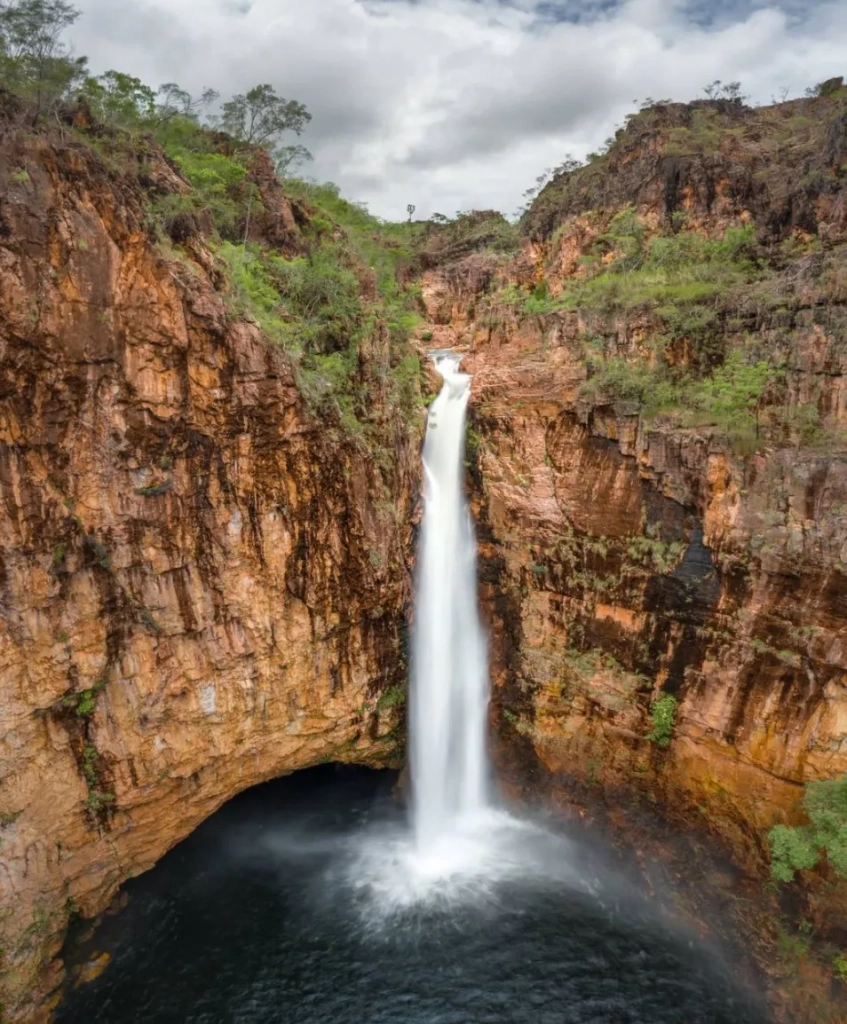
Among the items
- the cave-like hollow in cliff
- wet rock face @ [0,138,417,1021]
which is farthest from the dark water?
wet rock face @ [0,138,417,1021]

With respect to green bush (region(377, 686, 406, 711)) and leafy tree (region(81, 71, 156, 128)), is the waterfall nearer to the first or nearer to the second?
green bush (region(377, 686, 406, 711))

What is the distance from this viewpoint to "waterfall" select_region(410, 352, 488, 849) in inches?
642

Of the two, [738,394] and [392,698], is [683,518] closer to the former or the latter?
[738,394]

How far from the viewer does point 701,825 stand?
13766 mm

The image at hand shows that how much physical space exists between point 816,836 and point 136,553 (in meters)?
13.6

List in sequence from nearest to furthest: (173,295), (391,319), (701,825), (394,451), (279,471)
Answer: (173,295) → (279,471) → (701,825) → (394,451) → (391,319)

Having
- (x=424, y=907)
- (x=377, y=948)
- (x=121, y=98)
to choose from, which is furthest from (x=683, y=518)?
(x=121, y=98)

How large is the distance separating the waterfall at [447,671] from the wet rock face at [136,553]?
95.5 inches

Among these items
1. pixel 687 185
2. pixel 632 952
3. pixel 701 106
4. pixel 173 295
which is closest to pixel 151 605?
pixel 173 295

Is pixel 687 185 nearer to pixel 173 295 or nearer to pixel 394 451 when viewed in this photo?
pixel 394 451

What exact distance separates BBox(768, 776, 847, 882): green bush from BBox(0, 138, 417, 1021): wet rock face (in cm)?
953

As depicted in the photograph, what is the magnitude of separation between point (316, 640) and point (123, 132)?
36.0 feet

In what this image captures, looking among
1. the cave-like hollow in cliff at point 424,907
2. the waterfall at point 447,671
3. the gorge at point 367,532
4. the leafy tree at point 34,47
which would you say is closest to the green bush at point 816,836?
the gorge at point 367,532

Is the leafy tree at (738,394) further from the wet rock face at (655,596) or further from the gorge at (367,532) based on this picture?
the wet rock face at (655,596)
